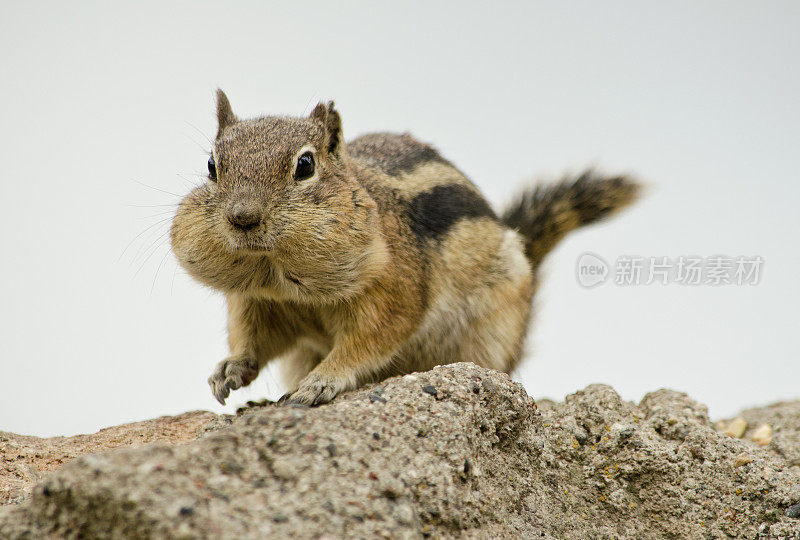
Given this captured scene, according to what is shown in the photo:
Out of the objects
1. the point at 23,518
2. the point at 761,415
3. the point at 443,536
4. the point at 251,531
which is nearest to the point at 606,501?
the point at 443,536

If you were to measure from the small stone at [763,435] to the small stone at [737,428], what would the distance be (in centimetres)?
10

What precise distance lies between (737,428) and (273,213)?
13.1 feet

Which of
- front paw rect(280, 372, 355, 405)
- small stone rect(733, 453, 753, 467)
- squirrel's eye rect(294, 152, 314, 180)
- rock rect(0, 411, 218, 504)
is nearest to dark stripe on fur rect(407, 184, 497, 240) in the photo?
squirrel's eye rect(294, 152, 314, 180)

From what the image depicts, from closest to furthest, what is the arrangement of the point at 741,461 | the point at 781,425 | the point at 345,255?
1. the point at 741,461
2. the point at 345,255
3. the point at 781,425

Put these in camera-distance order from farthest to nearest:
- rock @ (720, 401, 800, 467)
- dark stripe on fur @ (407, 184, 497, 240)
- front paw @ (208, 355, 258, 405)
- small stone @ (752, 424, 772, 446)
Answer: small stone @ (752, 424, 772, 446), dark stripe on fur @ (407, 184, 497, 240), rock @ (720, 401, 800, 467), front paw @ (208, 355, 258, 405)

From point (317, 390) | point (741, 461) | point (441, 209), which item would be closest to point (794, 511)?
point (741, 461)

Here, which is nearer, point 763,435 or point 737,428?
point 763,435

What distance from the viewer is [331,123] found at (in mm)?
4551

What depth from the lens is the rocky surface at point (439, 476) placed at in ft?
7.62

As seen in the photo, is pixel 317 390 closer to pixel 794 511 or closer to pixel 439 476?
pixel 439 476

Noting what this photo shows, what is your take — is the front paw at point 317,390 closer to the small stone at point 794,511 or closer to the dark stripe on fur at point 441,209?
the dark stripe on fur at point 441,209

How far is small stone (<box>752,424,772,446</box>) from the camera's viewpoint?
5.34 meters

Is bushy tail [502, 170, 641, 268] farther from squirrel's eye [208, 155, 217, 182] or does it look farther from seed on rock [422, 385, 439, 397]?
seed on rock [422, 385, 439, 397]

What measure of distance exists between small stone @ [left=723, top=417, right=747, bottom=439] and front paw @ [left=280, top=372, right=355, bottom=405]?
313 centimetres
